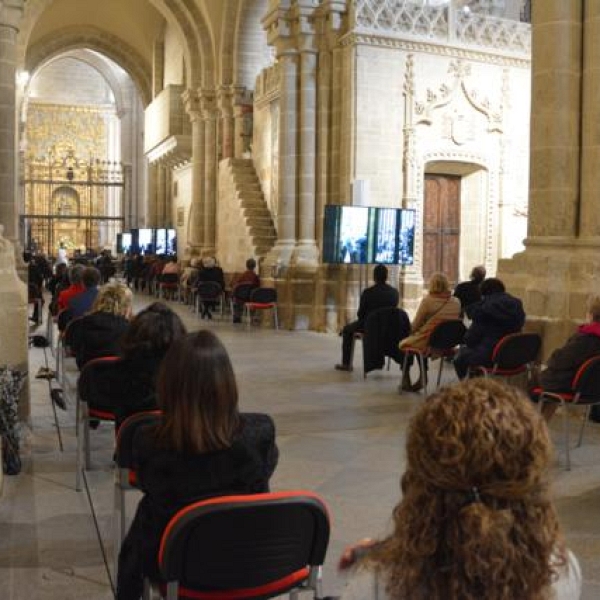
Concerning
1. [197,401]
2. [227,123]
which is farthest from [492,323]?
[227,123]

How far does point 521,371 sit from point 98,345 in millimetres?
3272

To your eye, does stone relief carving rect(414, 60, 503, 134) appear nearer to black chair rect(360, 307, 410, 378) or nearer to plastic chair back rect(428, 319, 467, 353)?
black chair rect(360, 307, 410, 378)

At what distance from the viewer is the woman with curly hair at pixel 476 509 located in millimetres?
1348

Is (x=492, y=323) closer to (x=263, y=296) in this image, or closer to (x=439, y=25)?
(x=263, y=296)

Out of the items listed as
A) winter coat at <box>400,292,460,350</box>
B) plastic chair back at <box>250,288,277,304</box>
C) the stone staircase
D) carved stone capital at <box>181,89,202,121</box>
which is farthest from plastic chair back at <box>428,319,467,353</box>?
carved stone capital at <box>181,89,202,121</box>

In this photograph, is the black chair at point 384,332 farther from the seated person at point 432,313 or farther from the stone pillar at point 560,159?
the stone pillar at point 560,159

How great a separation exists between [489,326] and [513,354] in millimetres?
416

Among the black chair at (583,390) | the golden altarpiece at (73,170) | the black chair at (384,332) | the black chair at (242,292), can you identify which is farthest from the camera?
the golden altarpiece at (73,170)

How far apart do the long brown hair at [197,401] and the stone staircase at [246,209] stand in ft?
45.1

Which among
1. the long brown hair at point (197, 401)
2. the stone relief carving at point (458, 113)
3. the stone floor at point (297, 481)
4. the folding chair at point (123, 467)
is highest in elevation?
the stone relief carving at point (458, 113)

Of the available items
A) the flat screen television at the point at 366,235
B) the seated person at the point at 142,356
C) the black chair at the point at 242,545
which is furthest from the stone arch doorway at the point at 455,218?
the black chair at the point at 242,545

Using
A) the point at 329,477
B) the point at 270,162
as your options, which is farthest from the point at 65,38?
the point at 329,477

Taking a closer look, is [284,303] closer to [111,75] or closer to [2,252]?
[2,252]

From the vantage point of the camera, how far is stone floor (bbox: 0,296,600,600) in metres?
3.65
